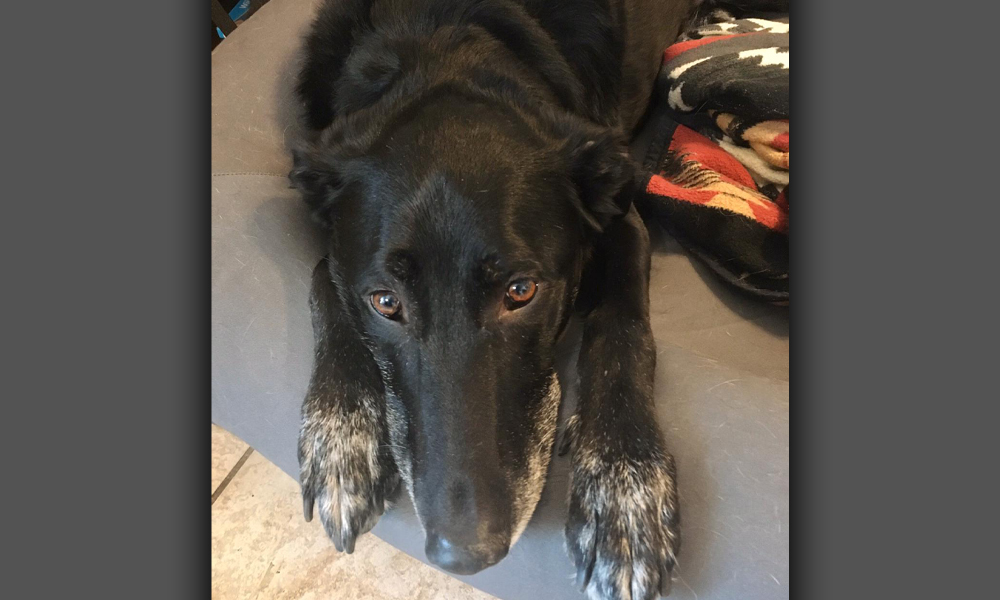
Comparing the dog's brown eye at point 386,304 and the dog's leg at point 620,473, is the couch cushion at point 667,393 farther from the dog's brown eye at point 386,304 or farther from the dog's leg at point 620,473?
the dog's brown eye at point 386,304

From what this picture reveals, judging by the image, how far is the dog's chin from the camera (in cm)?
127

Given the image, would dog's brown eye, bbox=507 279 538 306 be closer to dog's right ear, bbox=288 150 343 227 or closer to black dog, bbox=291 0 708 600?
black dog, bbox=291 0 708 600

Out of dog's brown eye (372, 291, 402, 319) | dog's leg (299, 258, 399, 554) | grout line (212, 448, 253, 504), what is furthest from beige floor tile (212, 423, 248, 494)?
dog's brown eye (372, 291, 402, 319)

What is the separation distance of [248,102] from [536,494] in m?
1.52

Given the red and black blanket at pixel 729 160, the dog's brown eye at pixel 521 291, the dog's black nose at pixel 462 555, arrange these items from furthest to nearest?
the red and black blanket at pixel 729 160 < the dog's brown eye at pixel 521 291 < the dog's black nose at pixel 462 555

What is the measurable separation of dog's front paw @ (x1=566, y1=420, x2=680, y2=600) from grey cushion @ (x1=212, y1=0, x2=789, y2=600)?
0.14 ft

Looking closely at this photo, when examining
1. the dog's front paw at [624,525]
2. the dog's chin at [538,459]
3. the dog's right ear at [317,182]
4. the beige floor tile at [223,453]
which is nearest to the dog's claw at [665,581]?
the dog's front paw at [624,525]

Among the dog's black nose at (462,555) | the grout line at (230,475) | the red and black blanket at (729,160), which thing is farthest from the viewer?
the grout line at (230,475)

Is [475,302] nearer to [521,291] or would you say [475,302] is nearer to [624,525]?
[521,291]

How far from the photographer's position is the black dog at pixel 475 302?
4.11 ft

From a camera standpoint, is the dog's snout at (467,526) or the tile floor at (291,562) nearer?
the dog's snout at (467,526)

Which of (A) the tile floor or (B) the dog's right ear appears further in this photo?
(A) the tile floor

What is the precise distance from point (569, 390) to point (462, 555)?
460 millimetres

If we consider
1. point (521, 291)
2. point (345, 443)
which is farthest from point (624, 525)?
point (345, 443)
